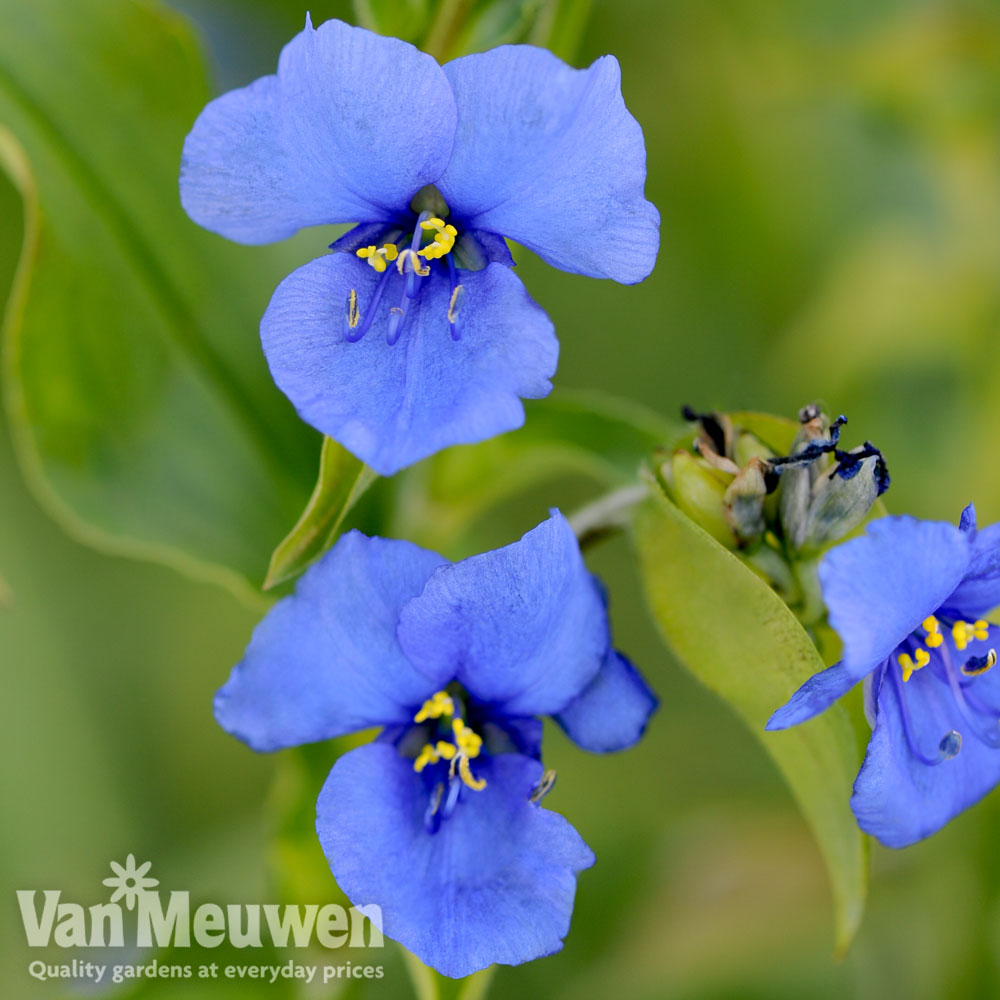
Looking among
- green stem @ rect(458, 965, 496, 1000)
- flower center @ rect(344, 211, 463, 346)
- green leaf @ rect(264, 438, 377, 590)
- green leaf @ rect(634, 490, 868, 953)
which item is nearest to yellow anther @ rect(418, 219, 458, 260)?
flower center @ rect(344, 211, 463, 346)

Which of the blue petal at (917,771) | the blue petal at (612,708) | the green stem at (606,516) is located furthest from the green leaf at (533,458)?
the blue petal at (917,771)

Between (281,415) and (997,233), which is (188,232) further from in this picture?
(997,233)

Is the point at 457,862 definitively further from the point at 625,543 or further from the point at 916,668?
the point at 625,543

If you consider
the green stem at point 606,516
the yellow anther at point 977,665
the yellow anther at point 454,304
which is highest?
the yellow anther at point 454,304

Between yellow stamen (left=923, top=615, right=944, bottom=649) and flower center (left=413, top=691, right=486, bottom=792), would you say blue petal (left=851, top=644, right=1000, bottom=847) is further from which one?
flower center (left=413, top=691, right=486, bottom=792)

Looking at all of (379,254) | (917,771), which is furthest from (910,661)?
(379,254)

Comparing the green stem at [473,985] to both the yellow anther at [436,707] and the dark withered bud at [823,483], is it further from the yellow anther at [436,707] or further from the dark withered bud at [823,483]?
the dark withered bud at [823,483]
